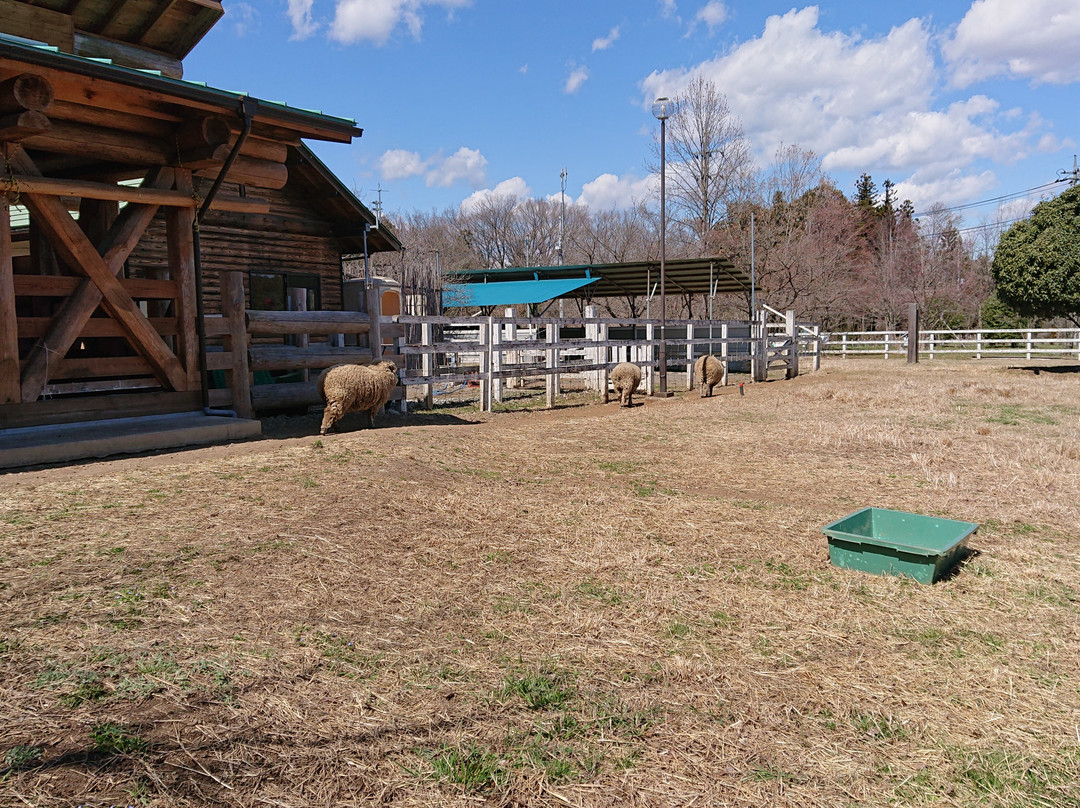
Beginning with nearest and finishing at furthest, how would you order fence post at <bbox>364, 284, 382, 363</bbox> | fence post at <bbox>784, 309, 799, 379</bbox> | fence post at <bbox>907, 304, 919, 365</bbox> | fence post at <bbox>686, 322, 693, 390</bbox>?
1. fence post at <bbox>364, 284, 382, 363</bbox>
2. fence post at <bbox>686, 322, 693, 390</bbox>
3. fence post at <bbox>784, 309, 799, 379</bbox>
4. fence post at <bbox>907, 304, 919, 365</bbox>

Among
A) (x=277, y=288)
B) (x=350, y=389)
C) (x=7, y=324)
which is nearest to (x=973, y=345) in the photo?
(x=277, y=288)

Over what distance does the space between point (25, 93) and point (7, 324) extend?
2228 millimetres

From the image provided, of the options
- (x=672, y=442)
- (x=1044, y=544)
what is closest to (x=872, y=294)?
Result: (x=672, y=442)

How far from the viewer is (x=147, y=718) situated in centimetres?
281

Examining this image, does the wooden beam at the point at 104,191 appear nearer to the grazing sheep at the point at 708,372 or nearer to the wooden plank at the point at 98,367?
the wooden plank at the point at 98,367

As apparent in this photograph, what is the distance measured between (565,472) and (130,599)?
15.6 feet

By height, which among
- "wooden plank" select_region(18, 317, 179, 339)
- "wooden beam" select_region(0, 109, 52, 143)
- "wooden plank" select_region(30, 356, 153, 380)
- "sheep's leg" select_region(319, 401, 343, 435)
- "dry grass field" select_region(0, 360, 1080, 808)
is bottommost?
"dry grass field" select_region(0, 360, 1080, 808)

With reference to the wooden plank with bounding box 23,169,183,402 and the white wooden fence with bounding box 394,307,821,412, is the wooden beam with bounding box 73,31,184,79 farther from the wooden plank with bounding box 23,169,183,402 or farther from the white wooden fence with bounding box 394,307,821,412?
the white wooden fence with bounding box 394,307,821,412

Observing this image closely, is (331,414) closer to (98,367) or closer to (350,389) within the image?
(350,389)

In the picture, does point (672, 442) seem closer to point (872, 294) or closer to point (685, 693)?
point (685, 693)

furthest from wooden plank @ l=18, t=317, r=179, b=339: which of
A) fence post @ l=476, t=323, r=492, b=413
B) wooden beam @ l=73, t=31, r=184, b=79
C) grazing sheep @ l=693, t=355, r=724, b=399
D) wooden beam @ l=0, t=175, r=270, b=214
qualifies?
grazing sheep @ l=693, t=355, r=724, b=399

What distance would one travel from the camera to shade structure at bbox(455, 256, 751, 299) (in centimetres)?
2239

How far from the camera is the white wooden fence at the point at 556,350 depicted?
13.2 meters

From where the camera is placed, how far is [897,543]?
15.5 ft
